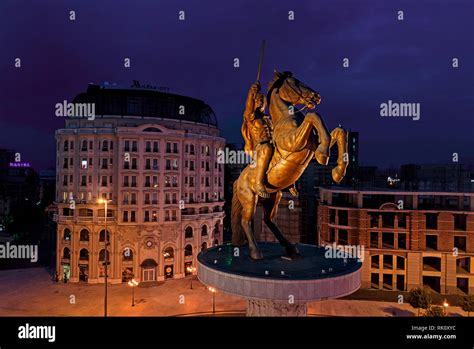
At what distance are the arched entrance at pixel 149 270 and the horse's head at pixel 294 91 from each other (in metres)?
38.1

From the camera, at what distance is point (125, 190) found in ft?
147

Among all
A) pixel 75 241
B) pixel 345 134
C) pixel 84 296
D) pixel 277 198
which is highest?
pixel 345 134

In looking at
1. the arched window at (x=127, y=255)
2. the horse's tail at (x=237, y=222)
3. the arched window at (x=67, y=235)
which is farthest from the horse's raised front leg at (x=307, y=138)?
the arched window at (x=67, y=235)

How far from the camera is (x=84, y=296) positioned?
3941cm

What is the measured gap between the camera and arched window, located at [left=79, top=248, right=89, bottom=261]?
147ft

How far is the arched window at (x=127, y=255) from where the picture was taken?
147 ft

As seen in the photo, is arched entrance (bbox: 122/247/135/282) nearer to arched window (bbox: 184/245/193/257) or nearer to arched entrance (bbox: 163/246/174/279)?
arched entrance (bbox: 163/246/174/279)

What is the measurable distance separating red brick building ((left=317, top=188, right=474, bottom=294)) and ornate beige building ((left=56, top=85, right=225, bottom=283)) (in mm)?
22962

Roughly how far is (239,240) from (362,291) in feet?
102

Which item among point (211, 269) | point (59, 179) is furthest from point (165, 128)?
point (211, 269)

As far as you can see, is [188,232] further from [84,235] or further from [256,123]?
[256,123]

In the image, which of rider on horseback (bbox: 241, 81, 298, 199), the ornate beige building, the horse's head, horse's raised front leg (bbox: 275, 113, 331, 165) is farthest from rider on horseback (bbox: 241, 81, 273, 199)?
the ornate beige building

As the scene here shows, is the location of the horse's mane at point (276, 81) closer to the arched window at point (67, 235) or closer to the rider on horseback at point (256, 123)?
the rider on horseback at point (256, 123)
